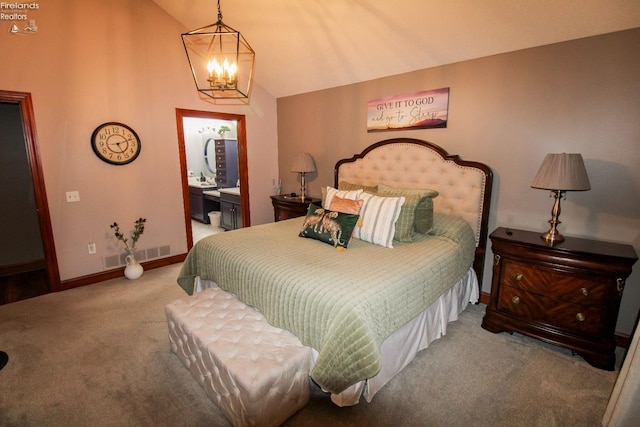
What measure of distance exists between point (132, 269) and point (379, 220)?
118 inches

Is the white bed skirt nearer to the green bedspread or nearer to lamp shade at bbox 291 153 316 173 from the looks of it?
the green bedspread

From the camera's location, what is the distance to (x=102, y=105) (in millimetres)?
3400

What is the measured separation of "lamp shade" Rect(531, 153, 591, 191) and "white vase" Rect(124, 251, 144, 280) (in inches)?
164

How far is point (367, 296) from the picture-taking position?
1698 millimetres

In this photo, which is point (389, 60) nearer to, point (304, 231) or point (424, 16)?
point (424, 16)

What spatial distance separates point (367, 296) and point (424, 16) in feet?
7.76

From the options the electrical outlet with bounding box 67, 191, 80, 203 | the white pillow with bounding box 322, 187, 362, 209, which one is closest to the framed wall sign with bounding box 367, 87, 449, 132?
the white pillow with bounding box 322, 187, 362, 209

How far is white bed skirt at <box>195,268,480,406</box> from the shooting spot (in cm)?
181

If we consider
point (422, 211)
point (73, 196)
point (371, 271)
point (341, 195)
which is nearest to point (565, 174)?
point (422, 211)

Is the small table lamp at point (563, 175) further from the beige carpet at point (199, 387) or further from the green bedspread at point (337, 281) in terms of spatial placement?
the beige carpet at point (199, 387)

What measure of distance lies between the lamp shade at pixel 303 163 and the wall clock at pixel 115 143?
6.45ft

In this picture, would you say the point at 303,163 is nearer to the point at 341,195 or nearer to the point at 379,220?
the point at 341,195

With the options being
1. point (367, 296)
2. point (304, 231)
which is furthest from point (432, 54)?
point (367, 296)

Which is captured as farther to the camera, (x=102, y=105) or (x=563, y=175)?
(x=102, y=105)
